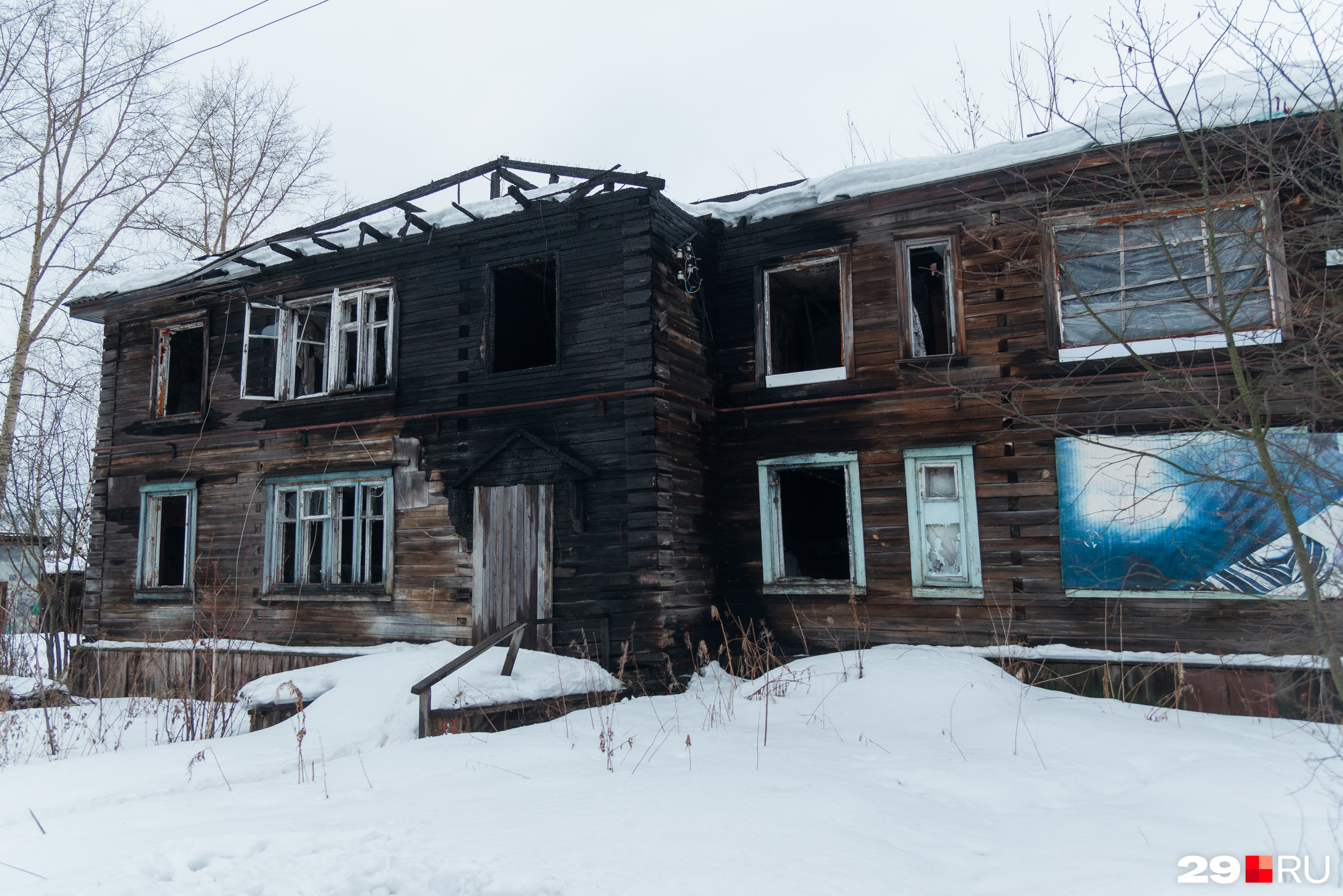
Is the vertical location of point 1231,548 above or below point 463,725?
above

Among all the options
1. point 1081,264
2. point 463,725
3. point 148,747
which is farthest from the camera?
point 1081,264

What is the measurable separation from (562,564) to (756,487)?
301cm

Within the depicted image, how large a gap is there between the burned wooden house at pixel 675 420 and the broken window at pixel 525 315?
8cm

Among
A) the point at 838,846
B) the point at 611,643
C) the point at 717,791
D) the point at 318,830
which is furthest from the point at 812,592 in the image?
the point at 318,830

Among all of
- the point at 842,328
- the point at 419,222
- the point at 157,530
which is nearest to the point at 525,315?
the point at 419,222

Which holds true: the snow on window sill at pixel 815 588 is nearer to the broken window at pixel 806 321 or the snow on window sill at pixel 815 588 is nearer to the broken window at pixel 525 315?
the broken window at pixel 806 321

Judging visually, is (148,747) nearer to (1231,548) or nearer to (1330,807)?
(1330,807)

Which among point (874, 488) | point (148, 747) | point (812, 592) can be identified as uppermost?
point (874, 488)

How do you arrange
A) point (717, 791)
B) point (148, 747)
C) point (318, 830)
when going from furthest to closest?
point (148, 747)
point (717, 791)
point (318, 830)

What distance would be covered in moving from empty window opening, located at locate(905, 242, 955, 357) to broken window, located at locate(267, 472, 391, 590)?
8193mm

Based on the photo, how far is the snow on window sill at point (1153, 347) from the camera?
9422 mm

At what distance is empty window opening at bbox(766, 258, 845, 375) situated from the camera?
39.6ft

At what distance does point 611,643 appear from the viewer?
1036 cm

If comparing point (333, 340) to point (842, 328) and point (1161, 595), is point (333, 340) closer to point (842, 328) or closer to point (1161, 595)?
point (842, 328)
